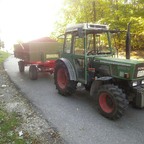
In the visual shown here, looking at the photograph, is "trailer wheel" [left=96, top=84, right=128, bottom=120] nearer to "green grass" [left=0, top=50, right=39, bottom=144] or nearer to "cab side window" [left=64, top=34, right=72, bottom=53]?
"green grass" [left=0, top=50, right=39, bottom=144]

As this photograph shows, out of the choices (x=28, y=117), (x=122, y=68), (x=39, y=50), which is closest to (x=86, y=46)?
(x=122, y=68)

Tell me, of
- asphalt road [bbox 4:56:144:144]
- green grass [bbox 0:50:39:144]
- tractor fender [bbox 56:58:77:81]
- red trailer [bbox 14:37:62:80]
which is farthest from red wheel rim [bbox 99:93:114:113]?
red trailer [bbox 14:37:62:80]

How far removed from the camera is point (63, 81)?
748cm

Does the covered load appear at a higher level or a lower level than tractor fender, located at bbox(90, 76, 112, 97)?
higher

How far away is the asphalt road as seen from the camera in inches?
170

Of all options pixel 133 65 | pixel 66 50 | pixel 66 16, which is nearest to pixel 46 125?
pixel 133 65

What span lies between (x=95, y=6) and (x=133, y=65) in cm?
1097

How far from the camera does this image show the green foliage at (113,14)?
11680 millimetres

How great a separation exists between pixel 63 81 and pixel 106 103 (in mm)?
2429

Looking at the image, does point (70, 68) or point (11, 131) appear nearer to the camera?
point (11, 131)

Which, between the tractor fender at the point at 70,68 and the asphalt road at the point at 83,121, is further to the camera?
the tractor fender at the point at 70,68

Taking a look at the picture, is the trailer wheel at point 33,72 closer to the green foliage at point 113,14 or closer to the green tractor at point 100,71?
the green tractor at point 100,71

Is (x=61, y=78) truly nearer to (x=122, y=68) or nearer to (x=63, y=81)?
(x=63, y=81)

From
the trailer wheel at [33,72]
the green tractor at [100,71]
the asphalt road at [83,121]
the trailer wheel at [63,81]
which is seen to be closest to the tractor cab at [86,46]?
the green tractor at [100,71]
